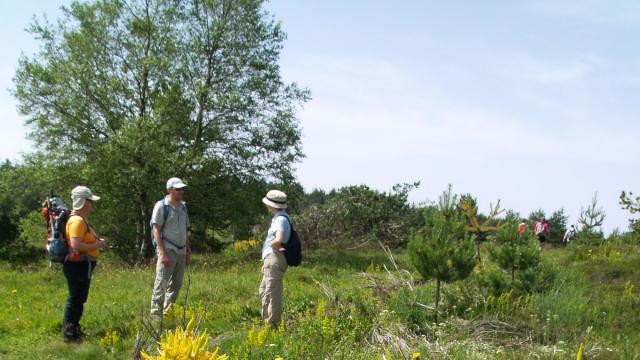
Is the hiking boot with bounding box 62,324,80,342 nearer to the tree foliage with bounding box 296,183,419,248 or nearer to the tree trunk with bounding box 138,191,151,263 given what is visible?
the tree trunk with bounding box 138,191,151,263

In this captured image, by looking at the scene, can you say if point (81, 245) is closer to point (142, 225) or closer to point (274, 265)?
point (274, 265)

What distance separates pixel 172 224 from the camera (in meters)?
6.79

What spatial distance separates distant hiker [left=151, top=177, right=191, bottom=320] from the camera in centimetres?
664

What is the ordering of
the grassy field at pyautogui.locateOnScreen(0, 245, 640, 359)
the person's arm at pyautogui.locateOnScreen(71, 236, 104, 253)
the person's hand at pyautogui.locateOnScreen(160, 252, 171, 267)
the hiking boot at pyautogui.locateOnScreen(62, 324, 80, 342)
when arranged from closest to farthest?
the grassy field at pyautogui.locateOnScreen(0, 245, 640, 359) < the person's arm at pyautogui.locateOnScreen(71, 236, 104, 253) < the hiking boot at pyautogui.locateOnScreen(62, 324, 80, 342) < the person's hand at pyautogui.locateOnScreen(160, 252, 171, 267)

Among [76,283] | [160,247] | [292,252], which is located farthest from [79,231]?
[292,252]

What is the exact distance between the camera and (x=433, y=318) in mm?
6160

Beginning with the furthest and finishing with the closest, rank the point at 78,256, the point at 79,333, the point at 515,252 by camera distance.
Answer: the point at 515,252
the point at 79,333
the point at 78,256

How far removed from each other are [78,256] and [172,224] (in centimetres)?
113

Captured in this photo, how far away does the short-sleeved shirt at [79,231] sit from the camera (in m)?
6.06

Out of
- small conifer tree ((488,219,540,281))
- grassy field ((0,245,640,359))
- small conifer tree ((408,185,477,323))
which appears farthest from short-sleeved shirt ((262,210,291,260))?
small conifer tree ((488,219,540,281))

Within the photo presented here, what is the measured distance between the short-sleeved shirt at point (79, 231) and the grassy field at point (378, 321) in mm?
1094

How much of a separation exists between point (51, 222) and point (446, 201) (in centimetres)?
468

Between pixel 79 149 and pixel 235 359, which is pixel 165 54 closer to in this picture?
pixel 79 149

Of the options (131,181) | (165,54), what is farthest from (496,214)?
(165,54)
